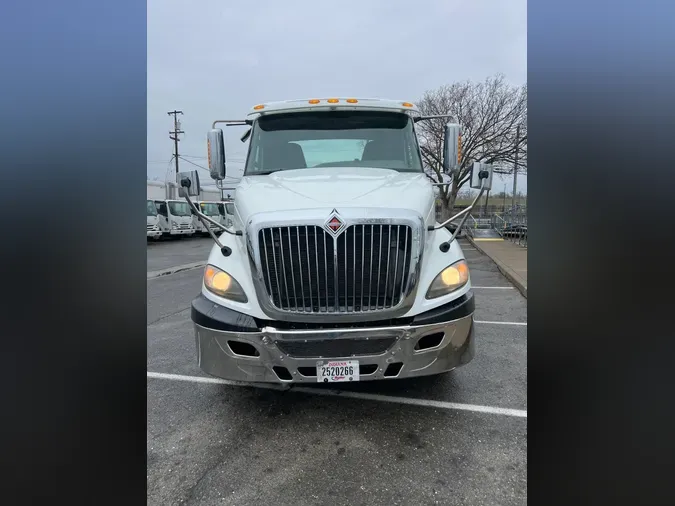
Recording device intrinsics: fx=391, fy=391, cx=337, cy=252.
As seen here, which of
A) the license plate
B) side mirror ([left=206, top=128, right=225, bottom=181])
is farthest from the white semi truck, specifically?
side mirror ([left=206, top=128, right=225, bottom=181])

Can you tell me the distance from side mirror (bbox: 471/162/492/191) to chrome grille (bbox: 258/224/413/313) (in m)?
0.95

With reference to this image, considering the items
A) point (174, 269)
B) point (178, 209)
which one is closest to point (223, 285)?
point (174, 269)

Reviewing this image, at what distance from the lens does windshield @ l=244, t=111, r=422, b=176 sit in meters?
3.96

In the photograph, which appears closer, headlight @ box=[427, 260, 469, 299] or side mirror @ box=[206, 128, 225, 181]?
headlight @ box=[427, 260, 469, 299]

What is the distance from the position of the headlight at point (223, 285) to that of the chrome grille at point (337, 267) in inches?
8.9

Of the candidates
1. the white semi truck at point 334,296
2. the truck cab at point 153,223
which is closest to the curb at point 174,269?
the truck cab at point 153,223

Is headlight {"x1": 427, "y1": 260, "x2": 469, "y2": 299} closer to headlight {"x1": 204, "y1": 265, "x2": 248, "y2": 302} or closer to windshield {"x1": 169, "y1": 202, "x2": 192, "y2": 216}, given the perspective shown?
headlight {"x1": 204, "y1": 265, "x2": 248, "y2": 302}

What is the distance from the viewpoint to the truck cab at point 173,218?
2278 centimetres
